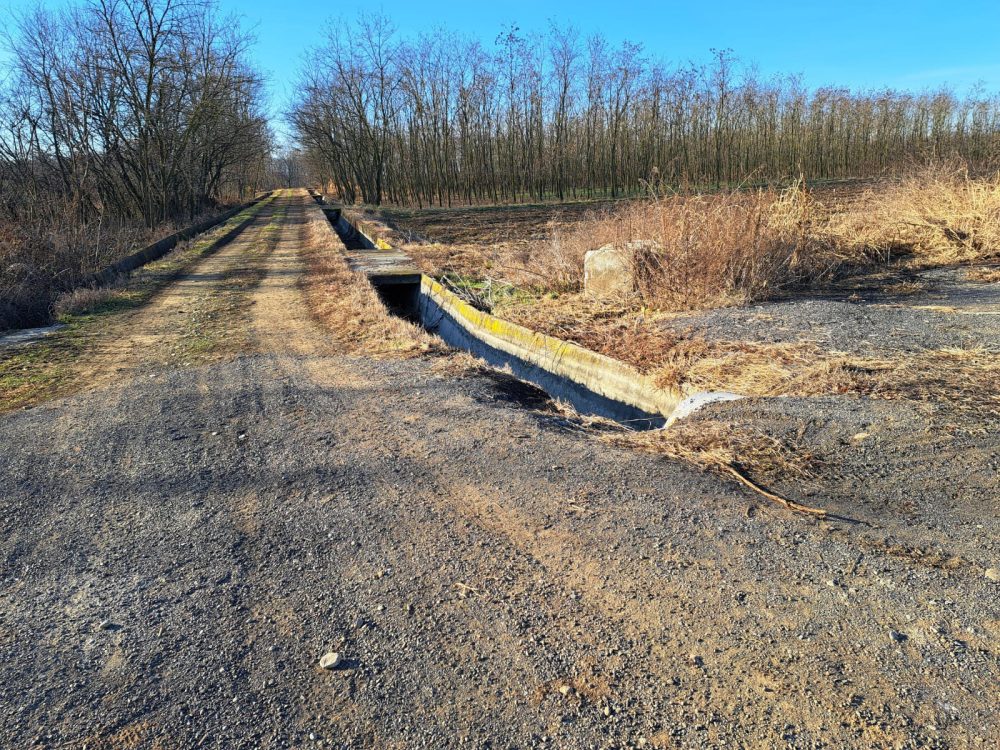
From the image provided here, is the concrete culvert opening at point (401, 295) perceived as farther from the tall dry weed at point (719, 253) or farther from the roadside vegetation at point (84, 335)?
the tall dry weed at point (719, 253)

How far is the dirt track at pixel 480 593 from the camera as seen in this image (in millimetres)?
2154

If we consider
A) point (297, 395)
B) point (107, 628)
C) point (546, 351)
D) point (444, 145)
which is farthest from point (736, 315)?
point (444, 145)

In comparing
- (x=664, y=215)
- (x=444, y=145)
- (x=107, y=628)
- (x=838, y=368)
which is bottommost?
(x=107, y=628)

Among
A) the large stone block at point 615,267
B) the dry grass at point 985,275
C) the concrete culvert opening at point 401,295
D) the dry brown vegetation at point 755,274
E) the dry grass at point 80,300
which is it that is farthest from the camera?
the concrete culvert opening at point 401,295

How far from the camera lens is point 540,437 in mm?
4547

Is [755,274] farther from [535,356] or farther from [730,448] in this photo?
[730,448]

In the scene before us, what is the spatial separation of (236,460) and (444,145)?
40.1m

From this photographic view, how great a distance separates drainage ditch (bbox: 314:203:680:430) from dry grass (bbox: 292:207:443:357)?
0.99 meters

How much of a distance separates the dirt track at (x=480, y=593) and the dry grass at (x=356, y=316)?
271 centimetres

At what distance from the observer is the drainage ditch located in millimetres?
6203

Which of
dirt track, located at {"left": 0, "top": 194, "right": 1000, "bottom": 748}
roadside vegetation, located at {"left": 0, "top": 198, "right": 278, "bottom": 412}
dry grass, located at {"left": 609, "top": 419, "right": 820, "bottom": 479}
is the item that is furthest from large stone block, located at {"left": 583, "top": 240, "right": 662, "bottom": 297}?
roadside vegetation, located at {"left": 0, "top": 198, "right": 278, "bottom": 412}

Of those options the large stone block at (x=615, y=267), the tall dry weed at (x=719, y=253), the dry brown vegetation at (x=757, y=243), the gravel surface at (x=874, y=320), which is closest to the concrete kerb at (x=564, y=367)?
the dry brown vegetation at (x=757, y=243)

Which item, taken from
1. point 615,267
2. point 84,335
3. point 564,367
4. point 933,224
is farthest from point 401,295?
point 933,224

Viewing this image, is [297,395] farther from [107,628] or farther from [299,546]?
[107,628]
